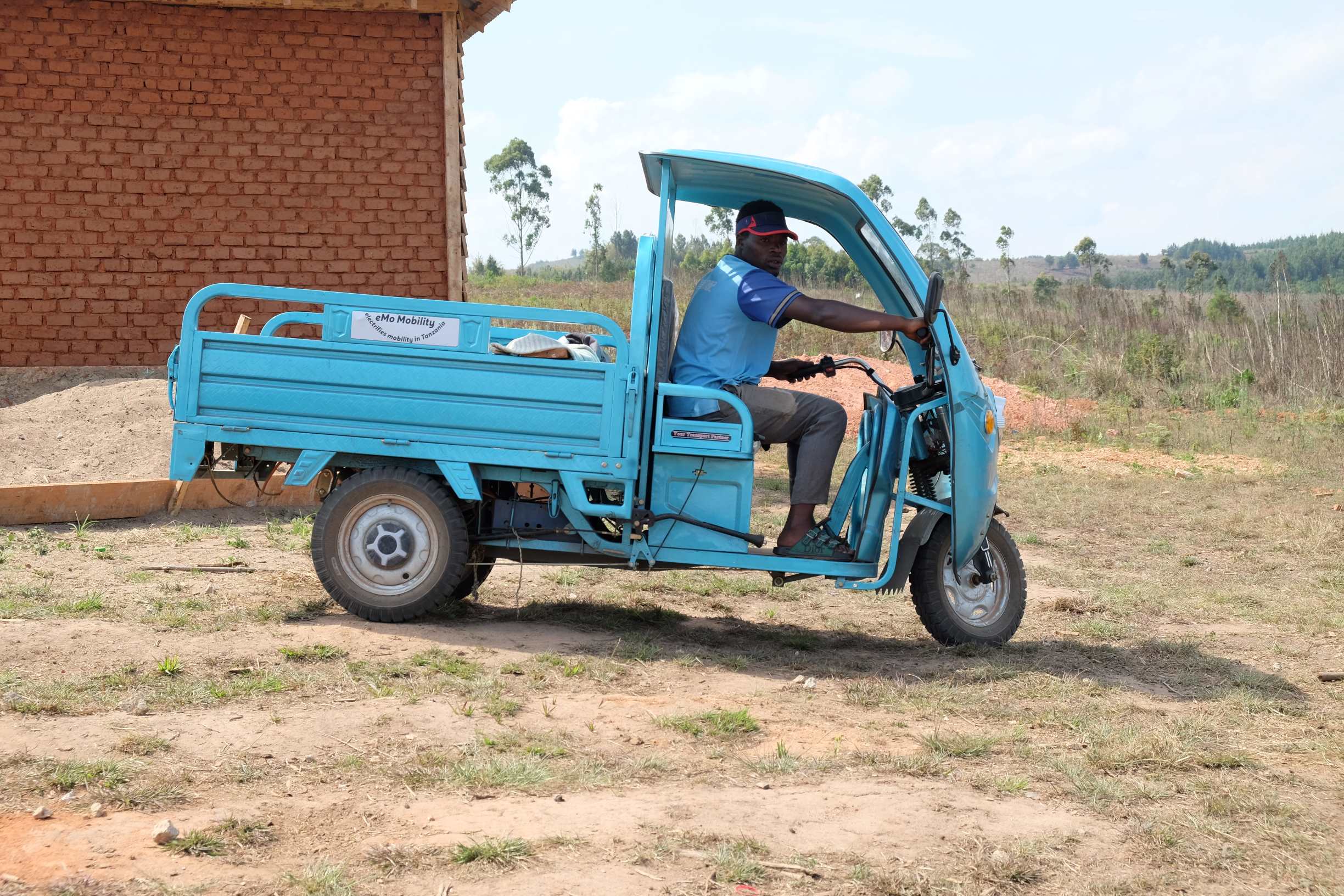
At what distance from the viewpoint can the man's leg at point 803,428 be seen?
5770 millimetres

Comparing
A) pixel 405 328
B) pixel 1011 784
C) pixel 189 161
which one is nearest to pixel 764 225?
pixel 405 328

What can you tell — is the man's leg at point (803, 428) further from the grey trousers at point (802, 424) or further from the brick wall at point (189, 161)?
the brick wall at point (189, 161)

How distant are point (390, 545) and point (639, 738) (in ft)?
6.70

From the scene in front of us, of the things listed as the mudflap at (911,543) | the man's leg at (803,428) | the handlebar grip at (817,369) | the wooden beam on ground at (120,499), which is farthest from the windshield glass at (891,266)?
the wooden beam on ground at (120,499)

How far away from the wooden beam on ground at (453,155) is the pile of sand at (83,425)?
2.74 meters

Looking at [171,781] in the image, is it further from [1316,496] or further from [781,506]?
[1316,496]

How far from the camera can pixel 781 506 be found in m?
9.95

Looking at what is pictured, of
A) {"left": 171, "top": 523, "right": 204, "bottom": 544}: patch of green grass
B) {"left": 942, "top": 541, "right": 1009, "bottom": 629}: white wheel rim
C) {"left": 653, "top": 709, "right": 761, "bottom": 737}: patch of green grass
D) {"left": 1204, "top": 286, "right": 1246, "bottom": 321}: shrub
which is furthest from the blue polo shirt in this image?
{"left": 1204, "top": 286, "right": 1246, "bottom": 321}: shrub

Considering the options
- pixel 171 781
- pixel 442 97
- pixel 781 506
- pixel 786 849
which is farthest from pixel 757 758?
pixel 442 97

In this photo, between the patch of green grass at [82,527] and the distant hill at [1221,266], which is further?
the distant hill at [1221,266]

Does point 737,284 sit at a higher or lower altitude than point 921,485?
higher

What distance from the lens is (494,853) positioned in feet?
10.8

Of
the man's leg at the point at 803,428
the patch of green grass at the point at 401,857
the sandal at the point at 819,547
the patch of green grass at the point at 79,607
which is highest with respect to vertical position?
the man's leg at the point at 803,428

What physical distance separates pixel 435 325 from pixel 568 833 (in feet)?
9.93
